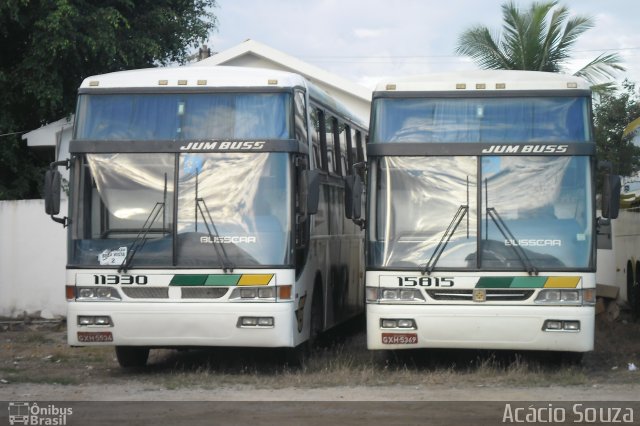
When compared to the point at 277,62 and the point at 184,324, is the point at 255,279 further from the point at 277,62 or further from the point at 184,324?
the point at 277,62

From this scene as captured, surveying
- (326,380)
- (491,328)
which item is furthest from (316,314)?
(491,328)

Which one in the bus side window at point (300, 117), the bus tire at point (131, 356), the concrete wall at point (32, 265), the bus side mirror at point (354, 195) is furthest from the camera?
the concrete wall at point (32, 265)

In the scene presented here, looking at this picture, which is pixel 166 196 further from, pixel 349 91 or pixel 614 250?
pixel 349 91

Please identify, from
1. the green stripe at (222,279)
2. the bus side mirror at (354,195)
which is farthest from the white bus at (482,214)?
the green stripe at (222,279)

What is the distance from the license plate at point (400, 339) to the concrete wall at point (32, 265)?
28.8ft

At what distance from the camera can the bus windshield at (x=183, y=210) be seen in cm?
1143

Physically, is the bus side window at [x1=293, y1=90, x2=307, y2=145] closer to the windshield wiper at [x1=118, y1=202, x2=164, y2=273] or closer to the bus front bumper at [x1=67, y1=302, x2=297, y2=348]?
the windshield wiper at [x1=118, y1=202, x2=164, y2=273]

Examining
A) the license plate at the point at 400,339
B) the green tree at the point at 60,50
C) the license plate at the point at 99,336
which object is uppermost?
the green tree at the point at 60,50

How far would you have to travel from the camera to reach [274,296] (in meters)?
11.3

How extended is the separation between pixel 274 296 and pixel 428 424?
9.91 ft

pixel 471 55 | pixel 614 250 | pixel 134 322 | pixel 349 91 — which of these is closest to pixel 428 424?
pixel 134 322

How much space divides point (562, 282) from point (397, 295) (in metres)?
1.78

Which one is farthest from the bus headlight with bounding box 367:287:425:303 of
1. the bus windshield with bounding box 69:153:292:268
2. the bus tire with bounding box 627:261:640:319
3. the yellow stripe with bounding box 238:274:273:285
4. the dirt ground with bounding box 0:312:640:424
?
the bus tire with bounding box 627:261:640:319

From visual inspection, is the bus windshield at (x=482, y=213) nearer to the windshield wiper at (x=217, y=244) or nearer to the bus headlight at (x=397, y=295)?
the bus headlight at (x=397, y=295)
